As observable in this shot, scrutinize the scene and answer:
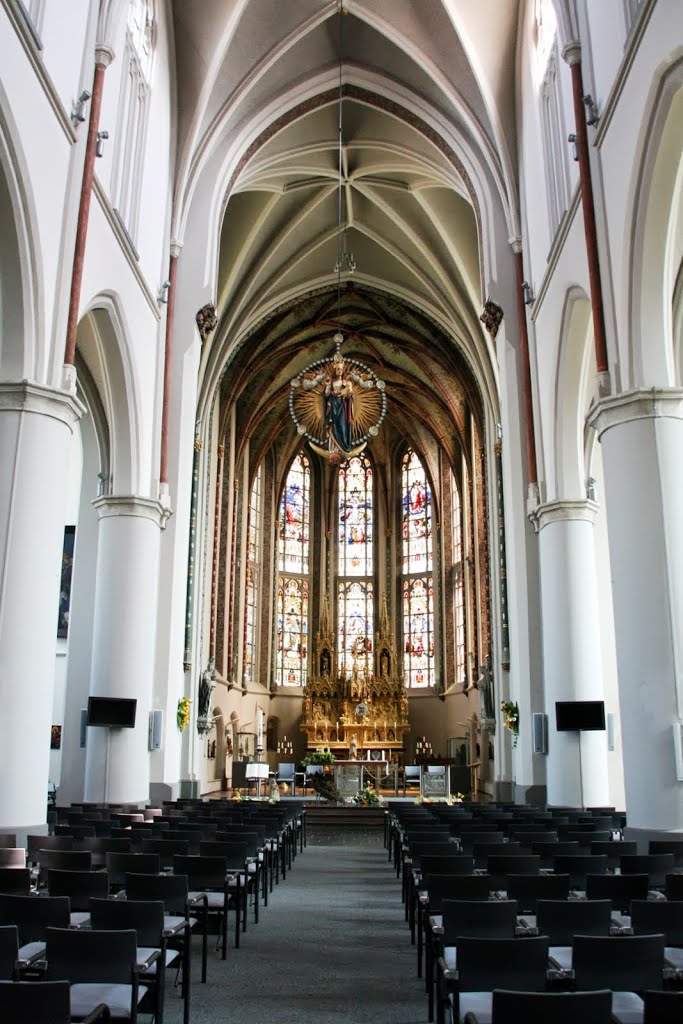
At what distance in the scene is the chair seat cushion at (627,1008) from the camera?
4293 mm

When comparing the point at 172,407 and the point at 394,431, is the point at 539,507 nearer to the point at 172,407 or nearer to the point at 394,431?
the point at 172,407

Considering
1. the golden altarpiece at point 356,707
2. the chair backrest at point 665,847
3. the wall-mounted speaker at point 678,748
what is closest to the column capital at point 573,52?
the wall-mounted speaker at point 678,748

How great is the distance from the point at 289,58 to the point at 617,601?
1427cm

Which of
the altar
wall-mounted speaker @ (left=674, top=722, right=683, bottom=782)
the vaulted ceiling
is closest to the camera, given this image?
wall-mounted speaker @ (left=674, top=722, right=683, bottom=782)

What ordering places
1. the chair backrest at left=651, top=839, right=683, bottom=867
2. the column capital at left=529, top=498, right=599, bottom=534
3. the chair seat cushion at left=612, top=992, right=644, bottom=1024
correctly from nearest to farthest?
the chair seat cushion at left=612, top=992, right=644, bottom=1024
the chair backrest at left=651, top=839, right=683, bottom=867
the column capital at left=529, top=498, right=599, bottom=534

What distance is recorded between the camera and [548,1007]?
3.35 metres

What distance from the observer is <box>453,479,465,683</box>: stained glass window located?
107 feet

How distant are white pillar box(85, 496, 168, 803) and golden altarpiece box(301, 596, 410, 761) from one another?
17242mm

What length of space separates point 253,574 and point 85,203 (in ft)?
76.8

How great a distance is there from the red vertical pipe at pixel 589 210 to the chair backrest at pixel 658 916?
792 centimetres

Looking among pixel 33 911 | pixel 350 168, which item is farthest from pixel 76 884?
pixel 350 168

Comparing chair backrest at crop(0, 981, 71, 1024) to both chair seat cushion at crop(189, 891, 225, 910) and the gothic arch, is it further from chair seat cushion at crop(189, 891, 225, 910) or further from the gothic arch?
the gothic arch

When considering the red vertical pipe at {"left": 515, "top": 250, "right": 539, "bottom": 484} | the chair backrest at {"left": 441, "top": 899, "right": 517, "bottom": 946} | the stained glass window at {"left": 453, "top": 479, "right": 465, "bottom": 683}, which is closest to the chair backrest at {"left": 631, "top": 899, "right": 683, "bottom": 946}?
the chair backrest at {"left": 441, "top": 899, "right": 517, "bottom": 946}

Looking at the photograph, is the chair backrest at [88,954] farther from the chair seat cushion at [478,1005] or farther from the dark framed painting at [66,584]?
the dark framed painting at [66,584]
